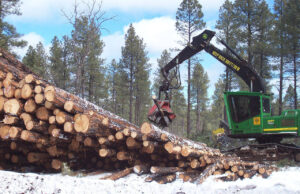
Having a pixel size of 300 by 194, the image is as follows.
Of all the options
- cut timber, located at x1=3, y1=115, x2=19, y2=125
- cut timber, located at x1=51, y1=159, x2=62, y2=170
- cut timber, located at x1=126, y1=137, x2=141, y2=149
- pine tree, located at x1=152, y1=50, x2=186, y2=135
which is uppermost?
pine tree, located at x1=152, y1=50, x2=186, y2=135

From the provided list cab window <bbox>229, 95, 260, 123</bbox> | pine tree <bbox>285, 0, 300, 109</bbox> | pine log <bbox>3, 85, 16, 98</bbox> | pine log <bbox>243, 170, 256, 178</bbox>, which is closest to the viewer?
pine log <bbox>3, 85, 16, 98</bbox>

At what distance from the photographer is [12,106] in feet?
15.8

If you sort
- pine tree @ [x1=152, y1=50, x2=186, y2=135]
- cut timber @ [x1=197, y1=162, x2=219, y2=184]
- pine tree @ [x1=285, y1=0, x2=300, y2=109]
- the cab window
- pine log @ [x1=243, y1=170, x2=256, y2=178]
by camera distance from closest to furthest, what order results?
cut timber @ [x1=197, y1=162, x2=219, y2=184], pine log @ [x1=243, y1=170, x2=256, y2=178], the cab window, pine tree @ [x1=285, y1=0, x2=300, y2=109], pine tree @ [x1=152, y1=50, x2=186, y2=135]

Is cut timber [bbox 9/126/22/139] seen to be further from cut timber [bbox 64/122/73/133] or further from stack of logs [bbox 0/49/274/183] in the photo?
cut timber [bbox 64/122/73/133]

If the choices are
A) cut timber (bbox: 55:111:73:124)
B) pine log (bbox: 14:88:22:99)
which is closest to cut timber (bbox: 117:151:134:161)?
cut timber (bbox: 55:111:73:124)

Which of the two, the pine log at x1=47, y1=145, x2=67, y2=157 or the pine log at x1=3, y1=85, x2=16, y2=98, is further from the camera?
the pine log at x1=47, y1=145, x2=67, y2=157

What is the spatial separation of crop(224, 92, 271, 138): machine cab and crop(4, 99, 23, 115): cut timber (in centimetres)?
622

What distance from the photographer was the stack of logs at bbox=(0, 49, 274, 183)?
15.7 feet

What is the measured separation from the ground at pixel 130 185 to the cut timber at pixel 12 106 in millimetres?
1364

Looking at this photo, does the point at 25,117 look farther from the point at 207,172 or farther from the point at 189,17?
the point at 189,17

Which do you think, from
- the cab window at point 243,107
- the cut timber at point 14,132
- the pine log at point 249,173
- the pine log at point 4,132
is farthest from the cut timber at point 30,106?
the cab window at point 243,107

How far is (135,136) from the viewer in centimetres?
501

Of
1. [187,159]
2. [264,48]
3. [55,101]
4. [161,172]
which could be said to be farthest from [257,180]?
[264,48]

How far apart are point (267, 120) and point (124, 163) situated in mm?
5184
